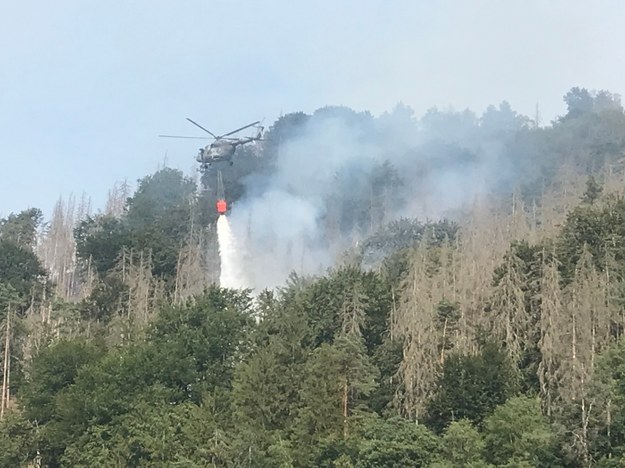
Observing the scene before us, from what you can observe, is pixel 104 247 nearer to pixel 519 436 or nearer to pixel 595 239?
pixel 595 239

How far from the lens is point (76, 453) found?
47.6 m

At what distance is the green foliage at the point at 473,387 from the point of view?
135 ft

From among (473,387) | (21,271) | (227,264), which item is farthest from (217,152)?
(473,387)

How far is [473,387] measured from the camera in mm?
41062

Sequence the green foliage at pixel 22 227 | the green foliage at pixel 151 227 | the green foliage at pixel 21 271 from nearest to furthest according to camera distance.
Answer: the green foliage at pixel 21 271, the green foliage at pixel 151 227, the green foliage at pixel 22 227

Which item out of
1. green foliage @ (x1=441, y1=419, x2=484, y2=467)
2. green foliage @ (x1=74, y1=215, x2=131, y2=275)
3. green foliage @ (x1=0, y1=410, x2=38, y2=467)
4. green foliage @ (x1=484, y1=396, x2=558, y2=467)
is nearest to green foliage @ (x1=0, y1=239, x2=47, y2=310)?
green foliage @ (x1=74, y1=215, x2=131, y2=275)

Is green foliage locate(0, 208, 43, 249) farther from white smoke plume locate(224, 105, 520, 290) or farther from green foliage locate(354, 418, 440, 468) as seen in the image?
green foliage locate(354, 418, 440, 468)

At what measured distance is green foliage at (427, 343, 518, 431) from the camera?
1618 inches

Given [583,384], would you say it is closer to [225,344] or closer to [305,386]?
[305,386]

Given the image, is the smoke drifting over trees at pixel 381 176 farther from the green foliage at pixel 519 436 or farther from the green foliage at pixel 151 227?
the green foliage at pixel 519 436

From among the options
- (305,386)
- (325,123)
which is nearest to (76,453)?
(305,386)

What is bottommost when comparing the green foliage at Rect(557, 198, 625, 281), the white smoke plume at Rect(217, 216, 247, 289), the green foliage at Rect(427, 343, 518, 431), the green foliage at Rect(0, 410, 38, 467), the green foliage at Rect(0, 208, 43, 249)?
the green foliage at Rect(0, 410, 38, 467)

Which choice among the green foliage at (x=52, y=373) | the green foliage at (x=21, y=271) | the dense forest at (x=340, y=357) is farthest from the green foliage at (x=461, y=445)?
the green foliage at (x=21, y=271)

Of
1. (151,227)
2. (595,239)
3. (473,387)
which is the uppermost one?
(151,227)
